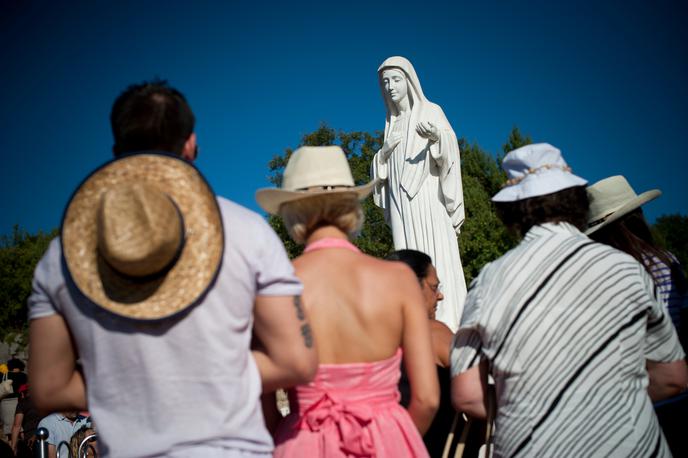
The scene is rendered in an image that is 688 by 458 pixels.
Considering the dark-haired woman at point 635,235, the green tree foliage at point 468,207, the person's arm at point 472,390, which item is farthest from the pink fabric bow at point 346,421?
the green tree foliage at point 468,207

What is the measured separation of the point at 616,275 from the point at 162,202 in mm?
1579

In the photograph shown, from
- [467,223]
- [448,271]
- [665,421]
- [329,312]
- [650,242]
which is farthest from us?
[467,223]

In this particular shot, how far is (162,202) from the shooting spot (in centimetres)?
177

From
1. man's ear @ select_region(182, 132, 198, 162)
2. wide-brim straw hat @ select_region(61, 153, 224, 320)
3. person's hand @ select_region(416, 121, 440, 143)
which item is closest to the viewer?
wide-brim straw hat @ select_region(61, 153, 224, 320)

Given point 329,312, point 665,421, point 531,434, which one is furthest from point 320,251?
point 665,421

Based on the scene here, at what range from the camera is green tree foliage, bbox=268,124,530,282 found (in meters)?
32.3

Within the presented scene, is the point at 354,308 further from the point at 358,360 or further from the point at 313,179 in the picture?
the point at 313,179

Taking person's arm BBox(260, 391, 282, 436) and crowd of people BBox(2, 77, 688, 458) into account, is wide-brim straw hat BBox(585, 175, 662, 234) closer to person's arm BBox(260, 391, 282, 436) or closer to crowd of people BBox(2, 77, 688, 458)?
crowd of people BBox(2, 77, 688, 458)

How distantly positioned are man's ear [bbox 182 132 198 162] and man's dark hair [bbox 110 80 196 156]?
20 millimetres

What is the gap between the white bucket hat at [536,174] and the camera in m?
2.52

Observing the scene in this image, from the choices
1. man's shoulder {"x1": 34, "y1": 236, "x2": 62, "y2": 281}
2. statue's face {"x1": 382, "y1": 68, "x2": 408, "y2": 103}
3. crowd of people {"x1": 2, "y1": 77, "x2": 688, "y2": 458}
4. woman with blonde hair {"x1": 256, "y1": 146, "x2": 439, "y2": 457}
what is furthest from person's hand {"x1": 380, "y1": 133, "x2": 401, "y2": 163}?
man's shoulder {"x1": 34, "y1": 236, "x2": 62, "y2": 281}

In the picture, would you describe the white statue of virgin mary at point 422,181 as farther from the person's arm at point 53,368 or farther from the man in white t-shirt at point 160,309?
the person's arm at point 53,368

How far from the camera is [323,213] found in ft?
8.27

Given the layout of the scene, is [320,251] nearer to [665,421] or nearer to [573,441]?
[573,441]
